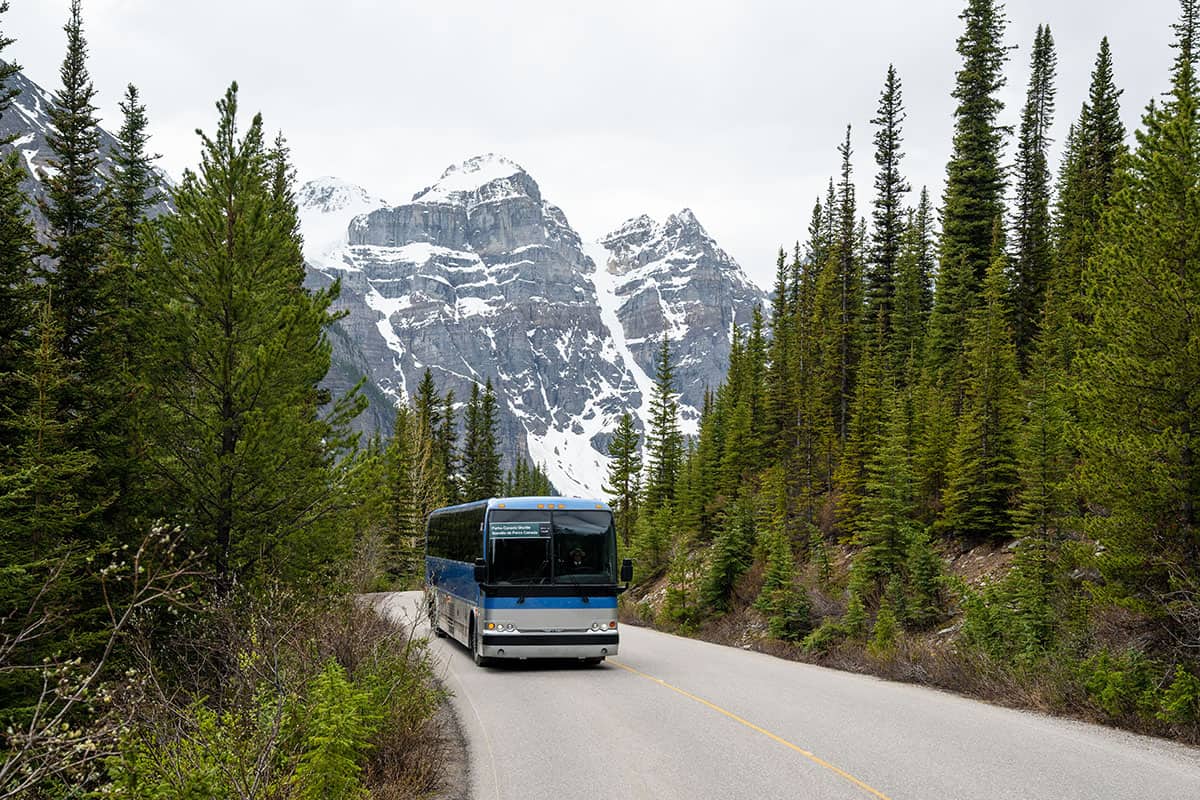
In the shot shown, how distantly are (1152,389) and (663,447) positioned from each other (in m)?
50.5

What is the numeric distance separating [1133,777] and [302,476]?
42.1 ft

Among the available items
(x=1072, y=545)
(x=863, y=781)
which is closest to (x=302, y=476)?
(x=863, y=781)

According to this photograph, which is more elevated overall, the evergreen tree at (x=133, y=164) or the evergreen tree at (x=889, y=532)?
the evergreen tree at (x=133, y=164)

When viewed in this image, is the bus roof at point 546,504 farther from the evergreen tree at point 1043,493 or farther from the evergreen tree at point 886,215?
the evergreen tree at point 886,215

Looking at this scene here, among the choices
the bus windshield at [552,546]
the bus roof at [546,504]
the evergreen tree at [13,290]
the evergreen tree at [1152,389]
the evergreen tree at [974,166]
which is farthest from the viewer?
the evergreen tree at [974,166]

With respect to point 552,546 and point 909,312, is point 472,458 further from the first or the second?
point 552,546

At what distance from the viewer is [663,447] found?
203 feet

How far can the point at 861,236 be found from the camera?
4997 centimetres

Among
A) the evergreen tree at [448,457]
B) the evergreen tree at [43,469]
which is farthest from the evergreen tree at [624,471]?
the evergreen tree at [43,469]

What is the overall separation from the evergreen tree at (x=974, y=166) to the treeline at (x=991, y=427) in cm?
12

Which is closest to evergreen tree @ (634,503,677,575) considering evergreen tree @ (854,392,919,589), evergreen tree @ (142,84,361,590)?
evergreen tree @ (854,392,919,589)

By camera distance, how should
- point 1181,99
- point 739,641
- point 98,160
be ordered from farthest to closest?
point 739,641 < point 98,160 < point 1181,99

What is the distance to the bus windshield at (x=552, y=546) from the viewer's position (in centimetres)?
1648

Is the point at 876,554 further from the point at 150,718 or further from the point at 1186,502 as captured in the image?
the point at 150,718
